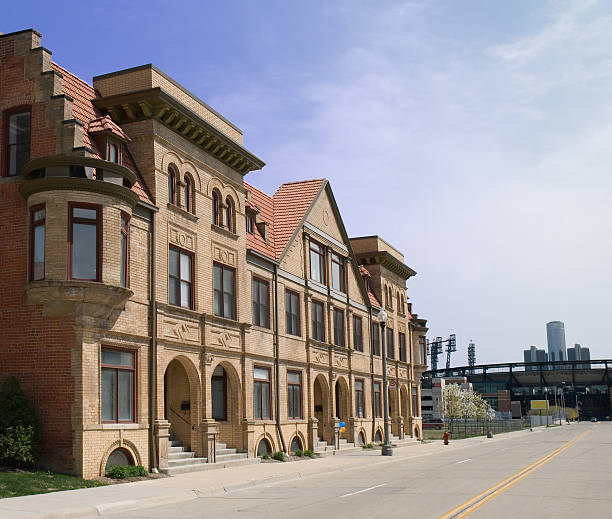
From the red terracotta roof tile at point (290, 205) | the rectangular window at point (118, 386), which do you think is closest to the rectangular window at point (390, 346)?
the red terracotta roof tile at point (290, 205)

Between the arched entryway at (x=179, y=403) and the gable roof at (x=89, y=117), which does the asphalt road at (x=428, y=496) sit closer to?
the arched entryway at (x=179, y=403)

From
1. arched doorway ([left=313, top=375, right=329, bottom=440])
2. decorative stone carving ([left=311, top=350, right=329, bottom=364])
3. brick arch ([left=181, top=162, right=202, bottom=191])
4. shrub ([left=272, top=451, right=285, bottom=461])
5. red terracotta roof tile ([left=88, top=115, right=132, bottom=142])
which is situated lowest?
shrub ([left=272, top=451, right=285, bottom=461])

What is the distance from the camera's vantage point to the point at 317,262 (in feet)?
130

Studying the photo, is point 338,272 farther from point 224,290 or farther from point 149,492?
point 149,492

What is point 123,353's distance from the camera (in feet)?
72.8

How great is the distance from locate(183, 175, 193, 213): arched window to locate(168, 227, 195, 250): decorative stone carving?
43.1 inches

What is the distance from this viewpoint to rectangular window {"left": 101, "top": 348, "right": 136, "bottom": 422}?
2125 centimetres

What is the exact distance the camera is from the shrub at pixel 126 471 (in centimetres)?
2053

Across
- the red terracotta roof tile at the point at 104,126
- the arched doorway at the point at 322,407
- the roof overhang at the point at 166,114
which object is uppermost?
the roof overhang at the point at 166,114

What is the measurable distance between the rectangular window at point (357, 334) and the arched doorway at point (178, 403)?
18.9 m

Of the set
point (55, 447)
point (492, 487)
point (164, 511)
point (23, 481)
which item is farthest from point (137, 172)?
point (492, 487)

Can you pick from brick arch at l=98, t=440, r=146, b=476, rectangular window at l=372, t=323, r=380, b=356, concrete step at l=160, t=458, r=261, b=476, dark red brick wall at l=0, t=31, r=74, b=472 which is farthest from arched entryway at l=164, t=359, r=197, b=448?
rectangular window at l=372, t=323, r=380, b=356

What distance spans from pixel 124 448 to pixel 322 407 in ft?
63.7

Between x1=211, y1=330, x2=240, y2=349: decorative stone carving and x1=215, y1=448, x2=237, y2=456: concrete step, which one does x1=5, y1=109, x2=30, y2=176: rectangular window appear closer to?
x1=211, y1=330, x2=240, y2=349: decorative stone carving
